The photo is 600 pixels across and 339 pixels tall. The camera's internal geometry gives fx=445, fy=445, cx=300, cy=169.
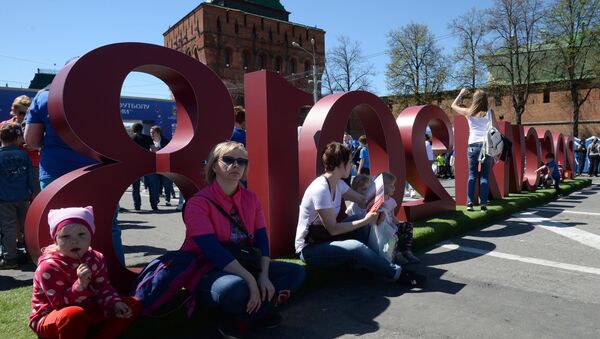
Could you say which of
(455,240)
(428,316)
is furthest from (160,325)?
(455,240)

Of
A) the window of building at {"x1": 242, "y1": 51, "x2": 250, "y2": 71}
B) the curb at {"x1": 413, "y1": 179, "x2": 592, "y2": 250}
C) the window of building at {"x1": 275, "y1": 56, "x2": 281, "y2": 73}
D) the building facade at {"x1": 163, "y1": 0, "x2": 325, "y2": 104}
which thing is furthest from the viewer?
the window of building at {"x1": 275, "y1": 56, "x2": 281, "y2": 73}

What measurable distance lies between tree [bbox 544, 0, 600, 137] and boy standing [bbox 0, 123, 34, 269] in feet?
121

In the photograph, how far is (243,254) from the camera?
295cm

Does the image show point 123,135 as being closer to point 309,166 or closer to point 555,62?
point 309,166

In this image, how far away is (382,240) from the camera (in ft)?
12.8

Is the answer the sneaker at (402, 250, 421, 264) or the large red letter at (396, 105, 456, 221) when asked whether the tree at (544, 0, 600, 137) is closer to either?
the large red letter at (396, 105, 456, 221)

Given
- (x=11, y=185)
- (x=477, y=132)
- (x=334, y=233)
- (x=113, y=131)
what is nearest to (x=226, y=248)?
(x=334, y=233)

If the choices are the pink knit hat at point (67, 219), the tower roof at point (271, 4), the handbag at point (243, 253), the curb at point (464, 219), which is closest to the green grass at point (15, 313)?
the pink knit hat at point (67, 219)

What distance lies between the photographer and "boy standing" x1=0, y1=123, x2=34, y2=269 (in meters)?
4.91

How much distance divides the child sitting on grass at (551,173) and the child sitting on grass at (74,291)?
10534mm

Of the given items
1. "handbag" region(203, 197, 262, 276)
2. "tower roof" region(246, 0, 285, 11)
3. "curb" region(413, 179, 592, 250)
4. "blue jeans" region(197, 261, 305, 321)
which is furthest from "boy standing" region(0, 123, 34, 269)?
"tower roof" region(246, 0, 285, 11)

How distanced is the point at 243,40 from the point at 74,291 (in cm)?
5402

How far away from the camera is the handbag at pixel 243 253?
115 inches

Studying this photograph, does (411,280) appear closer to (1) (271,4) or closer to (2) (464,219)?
(2) (464,219)
